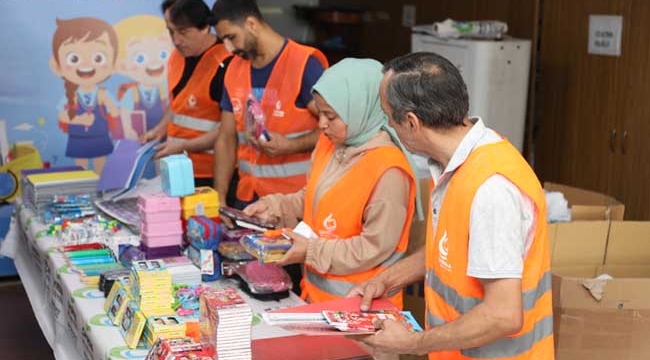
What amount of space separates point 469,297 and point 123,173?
7.51ft

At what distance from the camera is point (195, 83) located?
4.04 meters

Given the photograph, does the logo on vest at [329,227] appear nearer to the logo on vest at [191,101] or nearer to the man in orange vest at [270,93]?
the man in orange vest at [270,93]

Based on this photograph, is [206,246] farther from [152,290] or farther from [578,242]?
[578,242]

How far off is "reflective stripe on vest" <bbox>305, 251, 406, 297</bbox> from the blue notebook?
1.38 meters

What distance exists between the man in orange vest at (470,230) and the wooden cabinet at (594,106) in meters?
2.67

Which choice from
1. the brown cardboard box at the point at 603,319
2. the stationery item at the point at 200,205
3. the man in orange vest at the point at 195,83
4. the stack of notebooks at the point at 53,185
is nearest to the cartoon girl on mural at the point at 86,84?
the man in orange vest at the point at 195,83

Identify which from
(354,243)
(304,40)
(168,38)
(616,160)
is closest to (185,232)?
(354,243)

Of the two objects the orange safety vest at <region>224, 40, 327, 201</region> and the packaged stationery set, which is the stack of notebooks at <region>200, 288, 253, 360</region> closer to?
the packaged stationery set

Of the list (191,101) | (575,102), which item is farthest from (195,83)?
(575,102)

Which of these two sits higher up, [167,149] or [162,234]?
[167,149]

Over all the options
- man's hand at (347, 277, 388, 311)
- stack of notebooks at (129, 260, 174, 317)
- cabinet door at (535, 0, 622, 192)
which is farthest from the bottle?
stack of notebooks at (129, 260, 174, 317)

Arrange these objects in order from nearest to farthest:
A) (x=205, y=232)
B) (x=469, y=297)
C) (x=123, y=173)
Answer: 1. (x=469, y=297)
2. (x=205, y=232)
3. (x=123, y=173)

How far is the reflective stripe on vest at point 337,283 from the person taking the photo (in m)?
2.58

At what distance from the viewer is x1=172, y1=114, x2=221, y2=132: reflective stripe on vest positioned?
13.4 ft
